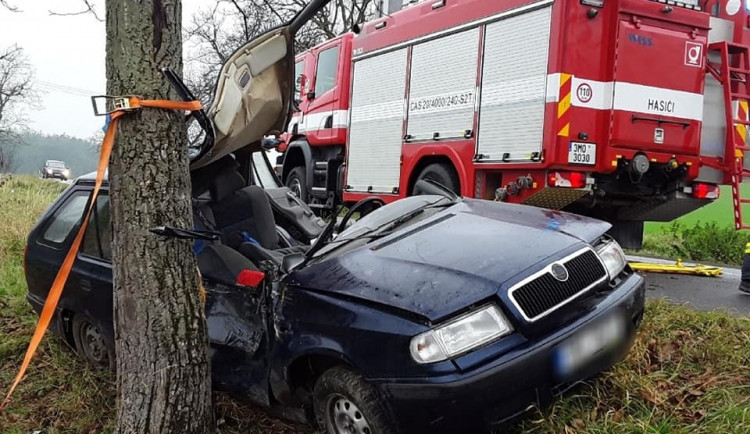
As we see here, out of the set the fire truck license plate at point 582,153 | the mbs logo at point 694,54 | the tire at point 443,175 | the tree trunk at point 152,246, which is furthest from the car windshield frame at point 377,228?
the mbs logo at point 694,54

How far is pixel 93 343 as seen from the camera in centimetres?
429

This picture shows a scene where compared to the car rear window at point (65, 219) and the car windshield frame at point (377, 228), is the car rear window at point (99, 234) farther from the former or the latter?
the car windshield frame at point (377, 228)

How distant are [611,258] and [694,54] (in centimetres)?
447

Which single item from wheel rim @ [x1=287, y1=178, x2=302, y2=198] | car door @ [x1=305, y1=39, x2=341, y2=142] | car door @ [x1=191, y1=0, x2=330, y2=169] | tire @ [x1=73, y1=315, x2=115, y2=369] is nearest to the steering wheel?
car door @ [x1=191, y1=0, x2=330, y2=169]

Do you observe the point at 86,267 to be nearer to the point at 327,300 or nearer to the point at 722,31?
the point at 327,300

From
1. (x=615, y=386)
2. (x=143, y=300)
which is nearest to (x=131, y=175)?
(x=143, y=300)

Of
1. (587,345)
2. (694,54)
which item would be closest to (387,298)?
(587,345)

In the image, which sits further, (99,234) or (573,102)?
(573,102)

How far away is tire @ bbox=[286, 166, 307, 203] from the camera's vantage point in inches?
414

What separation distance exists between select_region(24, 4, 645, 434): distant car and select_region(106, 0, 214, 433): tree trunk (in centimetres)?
26

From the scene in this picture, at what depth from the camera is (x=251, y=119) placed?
141 inches

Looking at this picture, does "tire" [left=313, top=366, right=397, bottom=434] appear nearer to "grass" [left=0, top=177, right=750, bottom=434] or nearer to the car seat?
"grass" [left=0, top=177, right=750, bottom=434]

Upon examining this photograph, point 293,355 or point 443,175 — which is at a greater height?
point 443,175

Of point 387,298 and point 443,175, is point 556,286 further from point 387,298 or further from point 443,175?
point 443,175
